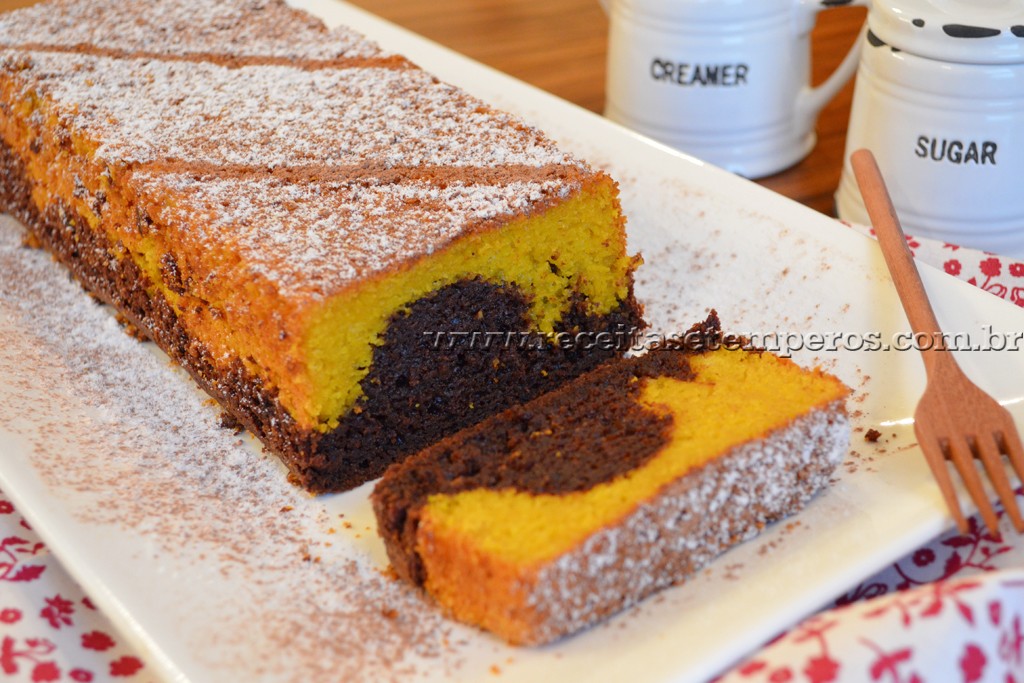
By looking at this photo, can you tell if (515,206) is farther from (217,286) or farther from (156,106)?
(156,106)

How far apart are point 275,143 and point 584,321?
0.77 metres

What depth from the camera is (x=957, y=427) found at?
1885mm

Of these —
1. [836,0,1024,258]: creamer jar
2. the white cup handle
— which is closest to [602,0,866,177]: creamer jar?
the white cup handle

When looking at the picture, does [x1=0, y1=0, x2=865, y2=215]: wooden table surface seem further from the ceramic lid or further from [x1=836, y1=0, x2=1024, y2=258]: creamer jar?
the ceramic lid

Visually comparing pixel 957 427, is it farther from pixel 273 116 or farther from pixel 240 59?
pixel 240 59

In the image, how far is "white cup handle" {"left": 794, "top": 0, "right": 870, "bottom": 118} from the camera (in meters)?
2.80

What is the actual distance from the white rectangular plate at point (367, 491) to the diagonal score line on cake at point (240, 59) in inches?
20.1

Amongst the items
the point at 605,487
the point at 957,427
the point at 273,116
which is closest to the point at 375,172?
the point at 273,116

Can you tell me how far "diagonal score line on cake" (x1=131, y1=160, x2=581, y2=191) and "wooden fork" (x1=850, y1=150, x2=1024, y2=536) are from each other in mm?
738

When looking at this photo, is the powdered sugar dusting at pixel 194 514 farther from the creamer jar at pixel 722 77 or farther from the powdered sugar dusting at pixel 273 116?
the creamer jar at pixel 722 77

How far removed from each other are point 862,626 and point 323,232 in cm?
116

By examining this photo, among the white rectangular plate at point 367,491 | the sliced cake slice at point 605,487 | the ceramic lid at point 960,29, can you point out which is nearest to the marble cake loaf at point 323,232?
the white rectangular plate at point 367,491

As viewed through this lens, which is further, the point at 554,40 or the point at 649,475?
the point at 554,40

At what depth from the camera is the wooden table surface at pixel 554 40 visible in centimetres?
354
